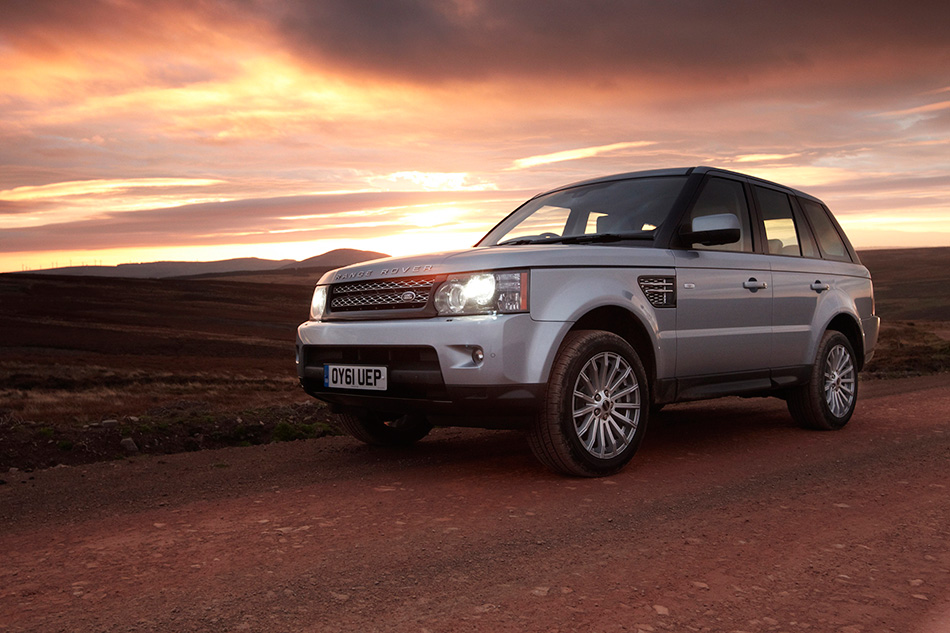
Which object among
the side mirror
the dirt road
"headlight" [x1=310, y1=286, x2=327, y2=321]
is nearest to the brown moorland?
the dirt road

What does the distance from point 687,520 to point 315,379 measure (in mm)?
2444

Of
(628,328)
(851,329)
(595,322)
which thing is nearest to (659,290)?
(628,328)

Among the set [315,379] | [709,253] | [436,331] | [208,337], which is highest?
[709,253]

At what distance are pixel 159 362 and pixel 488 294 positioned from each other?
26982 mm

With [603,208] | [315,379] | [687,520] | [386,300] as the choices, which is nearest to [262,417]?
[315,379]

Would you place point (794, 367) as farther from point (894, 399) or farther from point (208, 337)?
point (208, 337)

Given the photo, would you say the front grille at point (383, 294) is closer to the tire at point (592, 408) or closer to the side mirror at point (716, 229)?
the tire at point (592, 408)

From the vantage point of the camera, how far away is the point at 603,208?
598 cm

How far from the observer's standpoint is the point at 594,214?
6.01 metres

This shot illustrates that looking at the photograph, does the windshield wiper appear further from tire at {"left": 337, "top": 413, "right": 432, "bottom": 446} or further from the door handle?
tire at {"left": 337, "top": 413, "right": 432, "bottom": 446}

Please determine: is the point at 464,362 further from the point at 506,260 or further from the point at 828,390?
the point at 828,390

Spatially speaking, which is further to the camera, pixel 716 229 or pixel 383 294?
pixel 716 229

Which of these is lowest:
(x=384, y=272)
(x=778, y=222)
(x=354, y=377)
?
(x=354, y=377)

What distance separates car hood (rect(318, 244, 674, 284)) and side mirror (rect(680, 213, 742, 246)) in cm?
23
